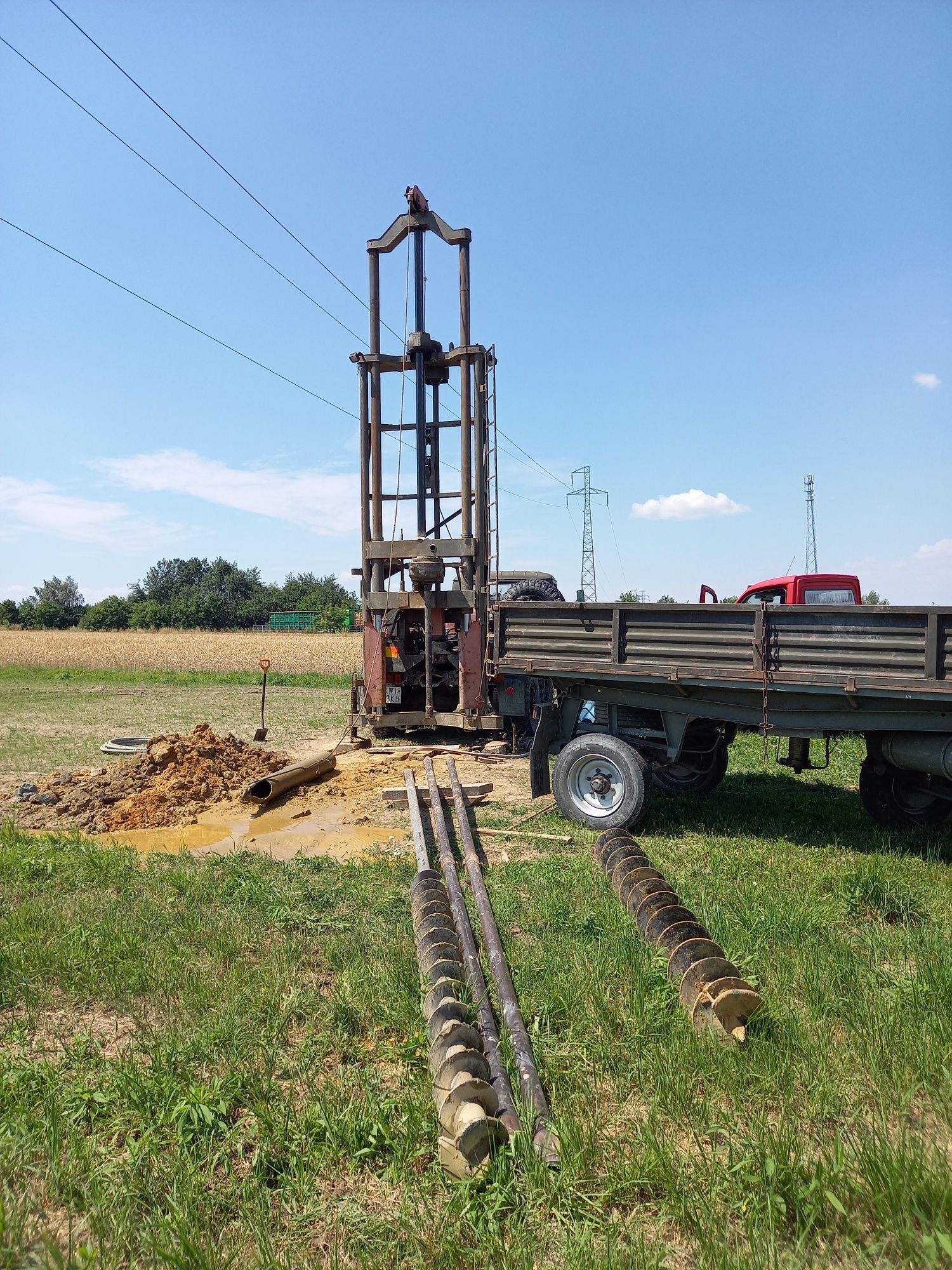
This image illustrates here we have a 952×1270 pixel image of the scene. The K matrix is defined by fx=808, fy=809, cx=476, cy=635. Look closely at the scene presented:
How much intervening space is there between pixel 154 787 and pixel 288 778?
1471 mm

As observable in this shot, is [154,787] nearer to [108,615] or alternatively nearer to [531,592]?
[531,592]

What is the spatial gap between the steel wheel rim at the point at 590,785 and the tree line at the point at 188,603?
76915mm

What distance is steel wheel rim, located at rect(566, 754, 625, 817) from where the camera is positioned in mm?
6914

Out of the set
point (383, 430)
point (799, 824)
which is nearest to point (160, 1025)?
point (799, 824)

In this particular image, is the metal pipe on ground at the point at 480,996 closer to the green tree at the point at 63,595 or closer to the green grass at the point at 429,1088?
the green grass at the point at 429,1088

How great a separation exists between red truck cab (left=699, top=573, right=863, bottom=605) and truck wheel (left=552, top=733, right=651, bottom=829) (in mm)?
3591

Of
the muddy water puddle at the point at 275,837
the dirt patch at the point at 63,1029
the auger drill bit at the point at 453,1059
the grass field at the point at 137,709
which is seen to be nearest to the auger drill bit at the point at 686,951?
the auger drill bit at the point at 453,1059

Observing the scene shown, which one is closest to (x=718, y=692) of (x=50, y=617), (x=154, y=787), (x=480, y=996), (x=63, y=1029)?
(x=480, y=996)

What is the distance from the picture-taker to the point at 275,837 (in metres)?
7.43

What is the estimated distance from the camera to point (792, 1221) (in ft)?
7.92

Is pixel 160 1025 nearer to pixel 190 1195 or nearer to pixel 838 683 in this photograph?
pixel 190 1195

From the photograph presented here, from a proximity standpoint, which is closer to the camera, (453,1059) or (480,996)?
(453,1059)

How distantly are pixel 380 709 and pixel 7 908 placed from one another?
20.0 feet

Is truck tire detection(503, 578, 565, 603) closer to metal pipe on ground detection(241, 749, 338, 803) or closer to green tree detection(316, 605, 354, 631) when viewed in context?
metal pipe on ground detection(241, 749, 338, 803)
